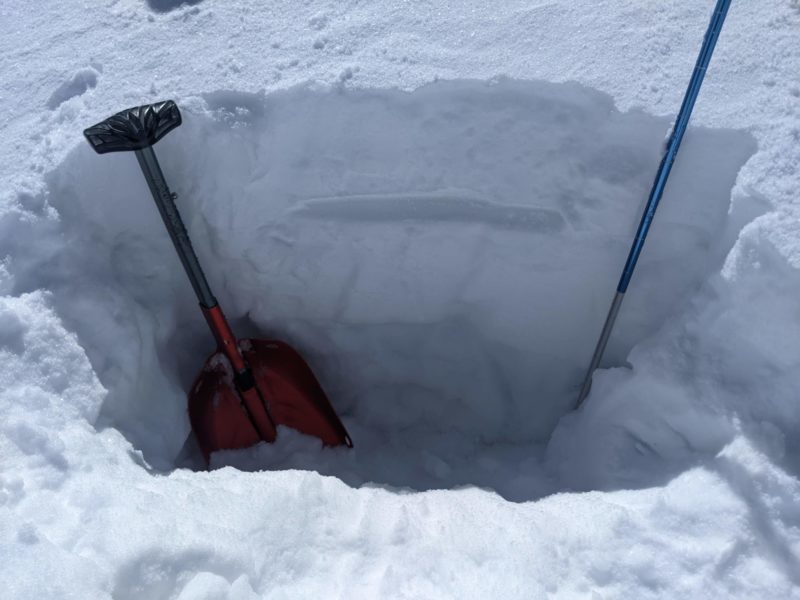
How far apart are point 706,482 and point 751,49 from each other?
118 centimetres

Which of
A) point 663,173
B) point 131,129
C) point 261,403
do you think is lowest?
point 261,403

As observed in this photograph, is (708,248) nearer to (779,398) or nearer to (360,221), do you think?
(779,398)

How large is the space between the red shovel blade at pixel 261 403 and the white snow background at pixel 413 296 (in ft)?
0.23

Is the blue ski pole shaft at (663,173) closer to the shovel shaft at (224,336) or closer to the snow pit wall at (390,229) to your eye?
the snow pit wall at (390,229)

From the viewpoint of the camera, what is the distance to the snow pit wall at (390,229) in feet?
6.06

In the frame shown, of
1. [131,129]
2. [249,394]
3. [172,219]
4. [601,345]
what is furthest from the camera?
[249,394]

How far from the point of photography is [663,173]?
68.8 inches

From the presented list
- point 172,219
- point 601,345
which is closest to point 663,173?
point 601,345

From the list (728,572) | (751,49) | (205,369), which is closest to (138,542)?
(205,369)

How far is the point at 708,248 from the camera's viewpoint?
1.86m

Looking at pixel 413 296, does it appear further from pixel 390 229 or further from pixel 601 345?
pixel 601 345

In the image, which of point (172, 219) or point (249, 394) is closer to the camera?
point (172, 219)

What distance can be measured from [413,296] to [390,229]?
26 centimetres

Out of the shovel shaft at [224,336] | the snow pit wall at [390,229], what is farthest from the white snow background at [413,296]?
the shovel shaft at [224,336]
